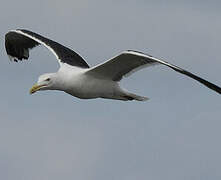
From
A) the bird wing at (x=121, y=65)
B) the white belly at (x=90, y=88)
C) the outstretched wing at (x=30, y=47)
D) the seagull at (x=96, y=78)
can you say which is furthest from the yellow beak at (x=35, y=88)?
the bird wing at (x=121, y=65)

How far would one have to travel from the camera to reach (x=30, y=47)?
25.9 metres

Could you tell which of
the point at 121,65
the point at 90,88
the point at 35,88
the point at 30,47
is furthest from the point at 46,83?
the point at 30,47

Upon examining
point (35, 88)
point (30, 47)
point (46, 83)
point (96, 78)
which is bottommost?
point (30, 47)

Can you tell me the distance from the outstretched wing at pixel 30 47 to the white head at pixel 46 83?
91 cm

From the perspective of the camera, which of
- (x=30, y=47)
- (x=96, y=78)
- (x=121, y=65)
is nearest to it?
(x=121, y=65)

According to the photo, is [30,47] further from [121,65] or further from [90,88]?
[121,65]

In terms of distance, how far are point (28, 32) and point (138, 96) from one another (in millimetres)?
4712

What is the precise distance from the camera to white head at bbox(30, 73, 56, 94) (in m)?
20.0

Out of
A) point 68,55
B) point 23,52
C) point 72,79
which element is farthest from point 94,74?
point 23,52

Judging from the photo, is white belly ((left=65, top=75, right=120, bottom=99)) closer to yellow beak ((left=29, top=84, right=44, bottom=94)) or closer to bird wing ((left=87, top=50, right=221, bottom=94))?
bird wing ((left=87, top=50, right=221, bottom=94))

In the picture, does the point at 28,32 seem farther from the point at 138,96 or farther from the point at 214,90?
the point at 214,90

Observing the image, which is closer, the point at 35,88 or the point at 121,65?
the point at 121,65

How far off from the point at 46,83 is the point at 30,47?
19.6 feet

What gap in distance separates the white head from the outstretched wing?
912 millimetres
